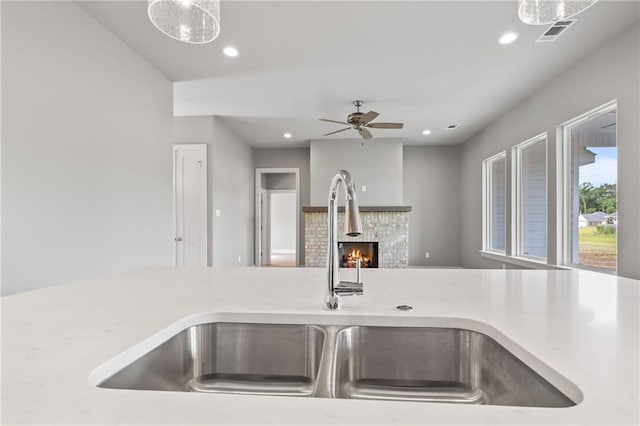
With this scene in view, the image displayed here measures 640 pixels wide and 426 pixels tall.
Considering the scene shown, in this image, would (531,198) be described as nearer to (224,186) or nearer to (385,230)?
(385,230)

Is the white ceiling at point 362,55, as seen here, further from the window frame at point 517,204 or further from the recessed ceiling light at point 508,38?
the window frame at point 517,204

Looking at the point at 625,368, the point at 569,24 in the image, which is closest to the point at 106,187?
the point at 625,368

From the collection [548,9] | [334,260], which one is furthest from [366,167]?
[334,260]

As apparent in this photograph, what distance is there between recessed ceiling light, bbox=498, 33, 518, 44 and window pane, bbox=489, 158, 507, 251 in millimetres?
2744

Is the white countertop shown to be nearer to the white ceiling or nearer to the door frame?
the white ceiling

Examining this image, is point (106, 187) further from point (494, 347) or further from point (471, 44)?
point (471, 44)

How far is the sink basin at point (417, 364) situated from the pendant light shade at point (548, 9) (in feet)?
4.24

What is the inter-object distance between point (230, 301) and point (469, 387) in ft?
2.09

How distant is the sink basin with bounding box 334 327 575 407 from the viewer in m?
0.73

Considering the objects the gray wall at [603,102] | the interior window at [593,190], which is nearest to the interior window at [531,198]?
the gray wall at [603,102]

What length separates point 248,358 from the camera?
2.65 ft

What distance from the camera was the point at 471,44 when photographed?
2.96m

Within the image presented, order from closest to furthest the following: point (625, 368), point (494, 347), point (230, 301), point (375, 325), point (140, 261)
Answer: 1. point (625, 368)
2. point (494, 347)
3. point (375, 325)
4. point (230, 301)
5. point (140, 261)

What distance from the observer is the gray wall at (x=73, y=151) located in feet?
6.70
